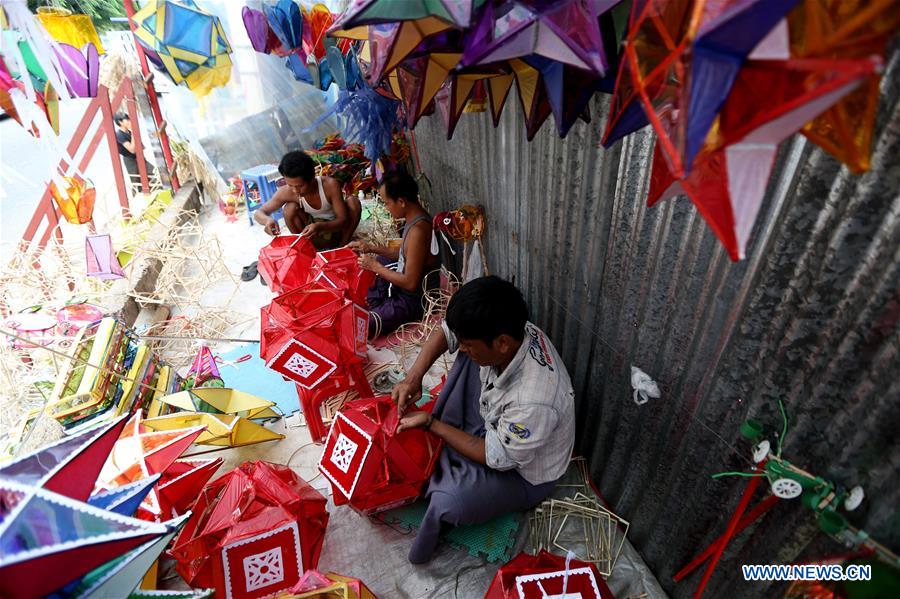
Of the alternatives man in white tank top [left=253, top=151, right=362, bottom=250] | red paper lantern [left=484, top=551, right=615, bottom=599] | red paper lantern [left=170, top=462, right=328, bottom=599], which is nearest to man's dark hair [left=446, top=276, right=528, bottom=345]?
red paper lantern [left=484, top=551, right=615, bottom=599]

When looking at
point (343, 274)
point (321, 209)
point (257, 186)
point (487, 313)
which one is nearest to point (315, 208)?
point (321, 209)

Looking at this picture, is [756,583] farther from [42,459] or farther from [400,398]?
[42,459]

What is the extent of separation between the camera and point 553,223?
1917mm

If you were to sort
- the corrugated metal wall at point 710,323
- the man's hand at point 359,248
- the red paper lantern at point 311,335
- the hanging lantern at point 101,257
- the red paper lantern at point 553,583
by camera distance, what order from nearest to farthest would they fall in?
the corrugated metal wall at point 710,323 → the red paper lantern at point 553,583 → the red paper lantern at point 311,335 → the hanging lantern at point 101,257 → the man's hand at point 359,248

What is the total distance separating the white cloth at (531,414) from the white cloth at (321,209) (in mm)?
2603

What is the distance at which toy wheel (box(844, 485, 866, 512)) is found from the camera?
38.9 inches

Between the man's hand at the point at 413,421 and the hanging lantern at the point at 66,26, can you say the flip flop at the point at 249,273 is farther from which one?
the man's hand at the point at 413,421

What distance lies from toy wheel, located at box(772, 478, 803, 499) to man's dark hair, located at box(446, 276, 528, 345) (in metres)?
0.83

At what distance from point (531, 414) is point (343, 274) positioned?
1.48 metres

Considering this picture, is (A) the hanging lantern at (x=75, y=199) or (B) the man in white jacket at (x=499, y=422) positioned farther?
(A) the hanging lantern at (x=75, y=199)

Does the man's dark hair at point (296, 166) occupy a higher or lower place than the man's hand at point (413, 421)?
higher

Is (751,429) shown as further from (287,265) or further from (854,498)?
(287,265)

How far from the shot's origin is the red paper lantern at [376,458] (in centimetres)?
174

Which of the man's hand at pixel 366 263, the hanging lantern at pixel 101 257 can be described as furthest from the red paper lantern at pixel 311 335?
the hanging lantern at pixel 101 257
